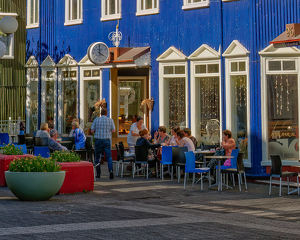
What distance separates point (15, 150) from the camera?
712 inches

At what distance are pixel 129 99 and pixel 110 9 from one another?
3.14 metres

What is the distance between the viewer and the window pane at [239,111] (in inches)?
787

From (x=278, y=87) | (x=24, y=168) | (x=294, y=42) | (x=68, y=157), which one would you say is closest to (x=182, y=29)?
(x=278, y=87)

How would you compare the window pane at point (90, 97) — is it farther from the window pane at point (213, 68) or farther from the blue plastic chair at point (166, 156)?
the blue plastic chair at point (166, 156)

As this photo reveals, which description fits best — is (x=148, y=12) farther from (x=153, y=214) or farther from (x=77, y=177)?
(x=153, y=214)

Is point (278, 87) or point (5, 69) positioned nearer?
point (278, 87)

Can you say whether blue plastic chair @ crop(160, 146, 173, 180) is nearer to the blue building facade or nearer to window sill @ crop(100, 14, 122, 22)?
the blue building facade

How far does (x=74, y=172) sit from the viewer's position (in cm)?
1611

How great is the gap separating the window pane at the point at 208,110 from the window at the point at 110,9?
15.4 ft

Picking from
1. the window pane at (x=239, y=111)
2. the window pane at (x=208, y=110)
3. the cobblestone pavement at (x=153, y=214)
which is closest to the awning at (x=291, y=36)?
the window pane at (x=239, y=111)

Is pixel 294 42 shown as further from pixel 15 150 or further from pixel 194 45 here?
pixel 15 150

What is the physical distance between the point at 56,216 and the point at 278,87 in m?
9.19

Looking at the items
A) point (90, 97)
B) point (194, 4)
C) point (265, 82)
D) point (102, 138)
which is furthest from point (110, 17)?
point (265, 82)

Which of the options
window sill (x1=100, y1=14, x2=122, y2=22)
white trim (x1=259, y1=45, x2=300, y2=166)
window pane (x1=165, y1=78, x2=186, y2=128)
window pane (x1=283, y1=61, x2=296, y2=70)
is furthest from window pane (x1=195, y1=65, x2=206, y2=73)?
window sill (x1=100, y1=14, x2=122, y2=22)
